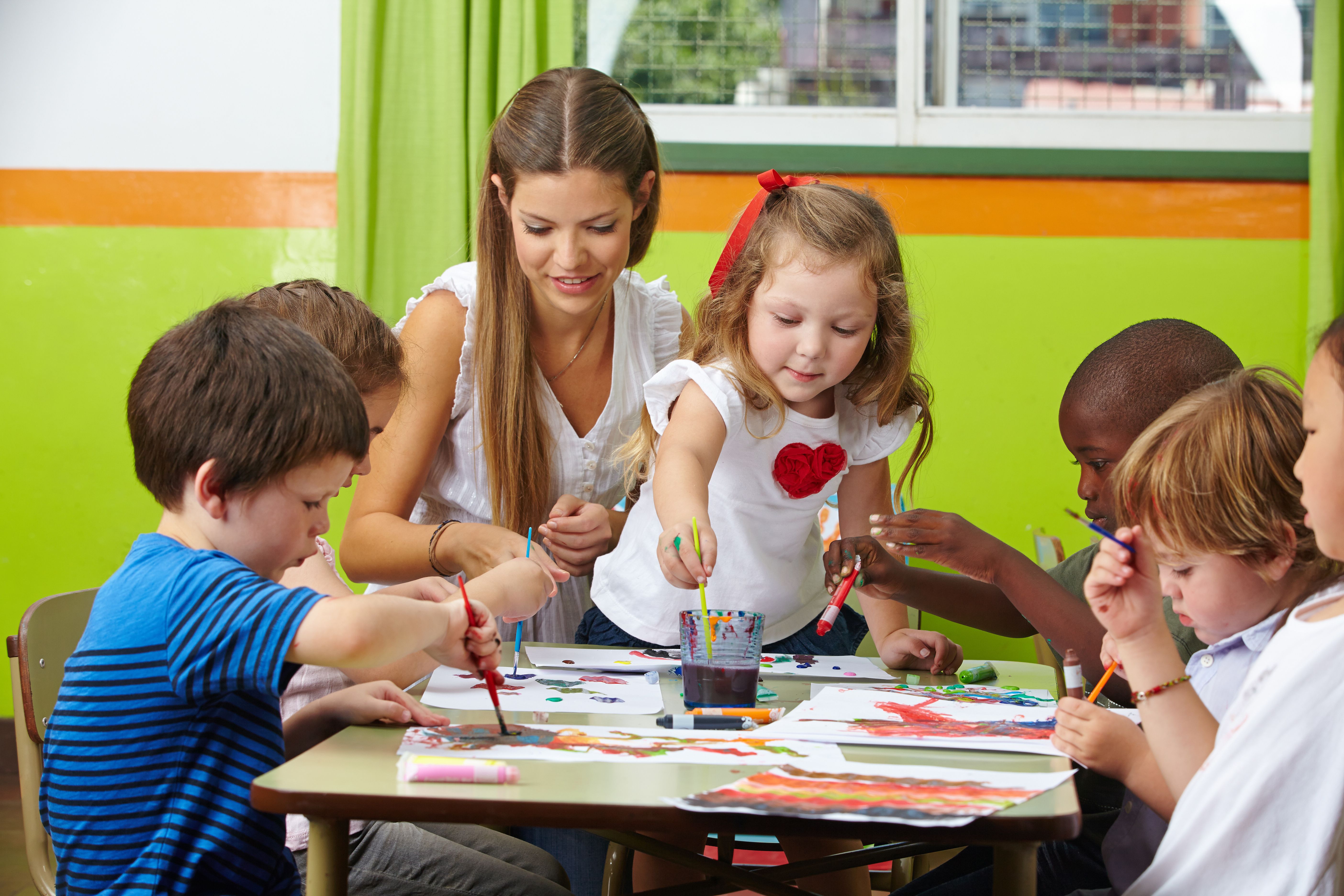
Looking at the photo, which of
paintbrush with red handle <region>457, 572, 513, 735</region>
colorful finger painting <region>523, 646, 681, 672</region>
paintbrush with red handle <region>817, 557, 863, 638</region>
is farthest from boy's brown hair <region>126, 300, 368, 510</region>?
paintbrush with red handle <region>817, 557, 863, 638</region>

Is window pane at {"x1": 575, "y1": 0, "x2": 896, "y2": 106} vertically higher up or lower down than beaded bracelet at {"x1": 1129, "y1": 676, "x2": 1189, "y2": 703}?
higher up

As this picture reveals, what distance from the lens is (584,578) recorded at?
6.24 ft

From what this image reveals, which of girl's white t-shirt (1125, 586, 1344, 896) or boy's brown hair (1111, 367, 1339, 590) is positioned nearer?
girl's white t-shirt (1125, 586, 1344, 896)

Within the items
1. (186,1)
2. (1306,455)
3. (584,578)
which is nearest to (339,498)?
(584,578)

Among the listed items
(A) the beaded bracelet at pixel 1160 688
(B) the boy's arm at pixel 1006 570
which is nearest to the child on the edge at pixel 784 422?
(B) the boy's arm at pixel 1006 570

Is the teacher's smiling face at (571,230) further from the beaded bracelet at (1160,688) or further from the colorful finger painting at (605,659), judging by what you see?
the beaded bracelet at (1160,688)

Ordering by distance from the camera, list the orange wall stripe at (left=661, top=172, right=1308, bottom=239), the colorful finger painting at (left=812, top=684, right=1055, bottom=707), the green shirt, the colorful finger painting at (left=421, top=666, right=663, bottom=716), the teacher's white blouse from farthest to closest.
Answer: the orange wall stripe at (left=661, top=172, right=1308, bottom=239)
the teacher's white blouse
the green shirt
the colorful finger painting at (left=812, top=684, right=1055, bottom=707)
the colorful finger painting at (left=421, top=666, right=663, bottom=716)

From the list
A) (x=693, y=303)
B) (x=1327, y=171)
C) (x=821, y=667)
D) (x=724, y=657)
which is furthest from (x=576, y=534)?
(x=1327, y=171)

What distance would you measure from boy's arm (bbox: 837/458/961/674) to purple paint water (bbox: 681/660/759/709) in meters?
0.33

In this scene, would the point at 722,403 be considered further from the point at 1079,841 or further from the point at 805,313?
the point at 1079,841

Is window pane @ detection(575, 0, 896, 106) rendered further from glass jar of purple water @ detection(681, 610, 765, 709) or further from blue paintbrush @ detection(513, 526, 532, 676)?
glass jar of purple water @ detection(681, 610, 765, 709)

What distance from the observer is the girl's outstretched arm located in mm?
1223

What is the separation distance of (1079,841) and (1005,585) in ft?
1.07

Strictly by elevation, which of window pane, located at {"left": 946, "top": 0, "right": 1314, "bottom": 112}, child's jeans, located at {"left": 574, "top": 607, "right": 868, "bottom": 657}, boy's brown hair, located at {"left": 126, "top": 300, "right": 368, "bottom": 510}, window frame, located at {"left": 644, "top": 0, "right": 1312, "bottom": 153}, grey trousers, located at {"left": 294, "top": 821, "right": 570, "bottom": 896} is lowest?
grey trousers, located at {"left": 294, "top": 821, "right": 570, "bottom": 896}
